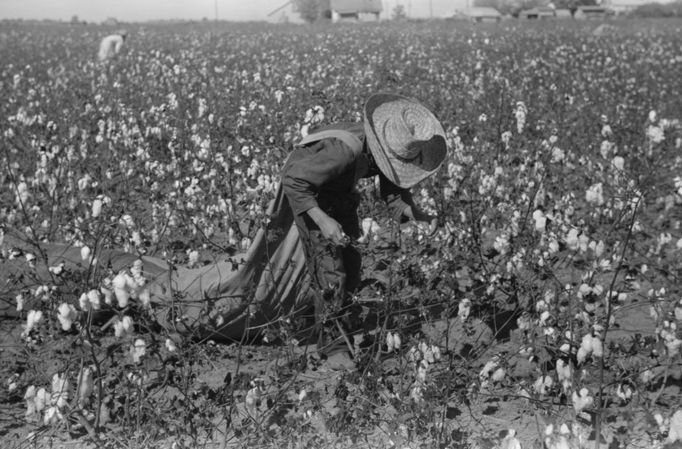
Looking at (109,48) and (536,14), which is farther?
(536,14)

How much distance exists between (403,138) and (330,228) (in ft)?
1.82

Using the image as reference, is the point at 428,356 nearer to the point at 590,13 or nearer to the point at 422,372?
the point at 422,372

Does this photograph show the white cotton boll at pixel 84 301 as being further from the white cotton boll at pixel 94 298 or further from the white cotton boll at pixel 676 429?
the white cotton boll at pixel 676 429

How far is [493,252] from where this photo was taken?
4691 mm

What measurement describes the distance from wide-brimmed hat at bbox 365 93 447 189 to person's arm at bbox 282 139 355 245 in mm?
145

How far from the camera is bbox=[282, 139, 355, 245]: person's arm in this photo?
3.63 metres

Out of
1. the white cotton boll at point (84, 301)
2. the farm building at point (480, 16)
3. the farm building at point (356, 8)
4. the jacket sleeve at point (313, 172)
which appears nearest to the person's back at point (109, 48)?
the farm building at point (480, 16)

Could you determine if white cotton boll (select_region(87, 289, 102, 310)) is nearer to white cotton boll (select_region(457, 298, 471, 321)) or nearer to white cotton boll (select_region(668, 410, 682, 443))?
white cotton boll (select_region(457, 298, 471, 321))

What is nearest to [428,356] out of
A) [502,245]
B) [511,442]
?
[511,442]

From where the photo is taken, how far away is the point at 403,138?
377 cm

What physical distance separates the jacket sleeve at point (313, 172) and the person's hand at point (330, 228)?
5cm

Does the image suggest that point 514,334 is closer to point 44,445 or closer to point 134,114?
point 44,445

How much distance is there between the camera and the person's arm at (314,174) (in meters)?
3.63

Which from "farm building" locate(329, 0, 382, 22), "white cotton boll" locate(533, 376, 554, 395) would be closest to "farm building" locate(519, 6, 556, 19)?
"farm building" locate(329, 0, 382, 22)
